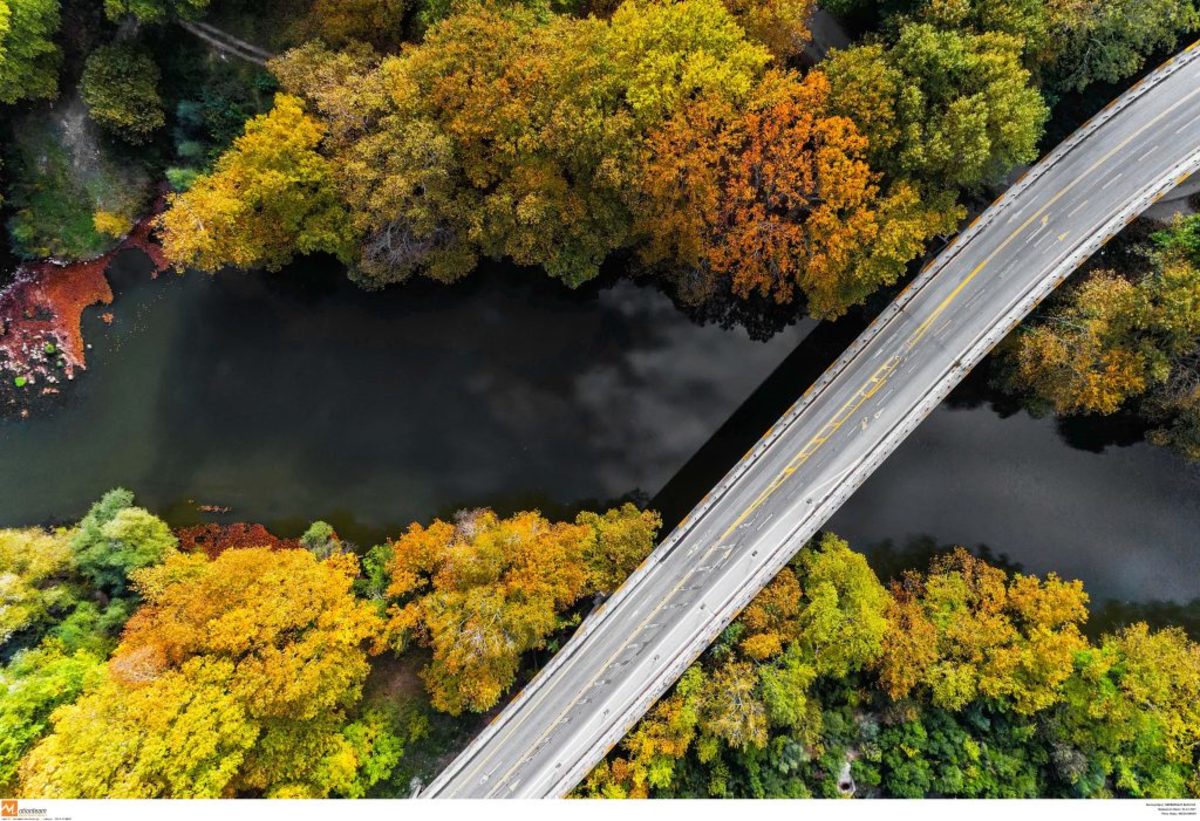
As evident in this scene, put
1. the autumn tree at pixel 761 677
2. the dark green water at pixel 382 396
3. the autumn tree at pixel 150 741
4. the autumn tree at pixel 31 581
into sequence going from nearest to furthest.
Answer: the autumn tree at pixel 150 741
the autumn tree at pixel 31 581
the autumn tree at pixel 761 677
the dark green water at pixel 382 396

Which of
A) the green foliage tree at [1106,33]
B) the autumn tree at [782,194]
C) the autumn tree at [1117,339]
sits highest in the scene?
the green foliage tree at [1106,33]

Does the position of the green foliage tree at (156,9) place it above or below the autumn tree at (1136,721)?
below

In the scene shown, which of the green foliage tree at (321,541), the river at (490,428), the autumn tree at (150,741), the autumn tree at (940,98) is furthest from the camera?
the river at (490,428)

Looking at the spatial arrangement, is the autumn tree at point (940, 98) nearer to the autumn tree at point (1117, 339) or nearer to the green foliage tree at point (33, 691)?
the autumn tree at point (1117, 339)

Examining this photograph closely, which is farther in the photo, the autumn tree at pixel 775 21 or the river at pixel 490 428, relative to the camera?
the river at pixel 490 428

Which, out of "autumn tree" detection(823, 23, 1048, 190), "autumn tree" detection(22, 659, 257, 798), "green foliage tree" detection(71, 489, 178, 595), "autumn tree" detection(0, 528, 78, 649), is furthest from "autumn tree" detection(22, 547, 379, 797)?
"autumn tree" detection(823, 23, 1048, 190)

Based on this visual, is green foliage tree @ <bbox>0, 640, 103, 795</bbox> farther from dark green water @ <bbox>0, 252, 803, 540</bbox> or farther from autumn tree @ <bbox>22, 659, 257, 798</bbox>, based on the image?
dark green water @ <bbox>0, 252, 803, 540</bbox>

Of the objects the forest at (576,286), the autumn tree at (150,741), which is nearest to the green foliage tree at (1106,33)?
the forest at (576,286)
